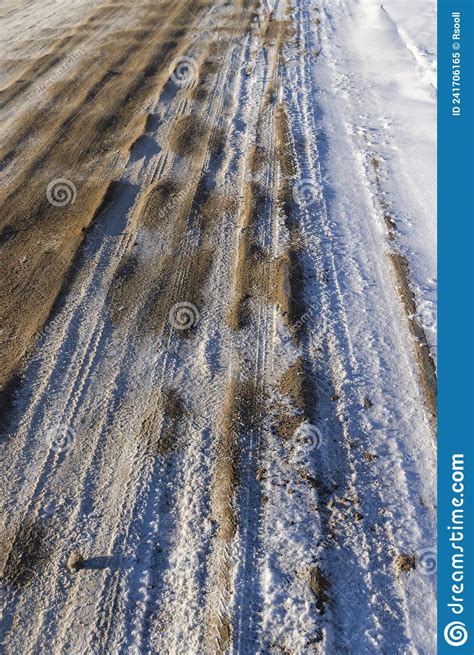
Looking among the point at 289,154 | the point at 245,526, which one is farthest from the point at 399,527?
the point at 289,154

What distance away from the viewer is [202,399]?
16.9ft

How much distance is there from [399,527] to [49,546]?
279cm

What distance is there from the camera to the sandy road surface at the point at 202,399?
3.95 metres

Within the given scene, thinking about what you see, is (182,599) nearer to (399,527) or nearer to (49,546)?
(49,546)

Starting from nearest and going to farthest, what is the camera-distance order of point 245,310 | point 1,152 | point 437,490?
1. point 437,490
2. point 245,310
3. point 1,152

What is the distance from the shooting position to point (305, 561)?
4.13m
